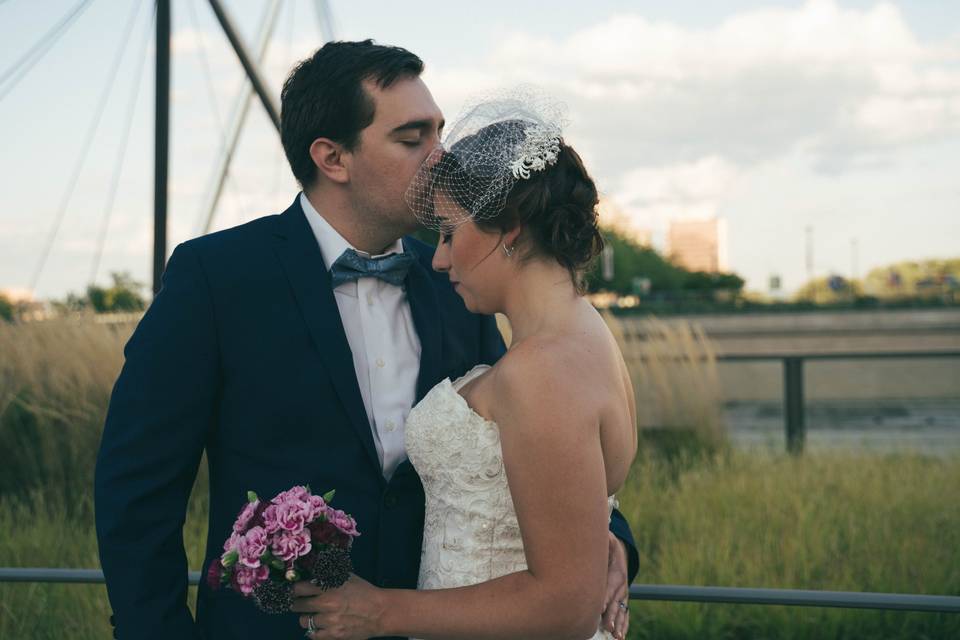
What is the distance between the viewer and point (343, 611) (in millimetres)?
1934

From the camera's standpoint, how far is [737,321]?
126ft

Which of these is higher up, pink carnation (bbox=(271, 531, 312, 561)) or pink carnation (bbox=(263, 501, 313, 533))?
pink carnation (bbox=(263, 501, 313, 533))

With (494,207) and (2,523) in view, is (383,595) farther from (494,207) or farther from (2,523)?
(2,523)

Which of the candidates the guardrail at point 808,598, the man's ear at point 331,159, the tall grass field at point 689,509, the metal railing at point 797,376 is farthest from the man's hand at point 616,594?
the metal railing at point 797,376

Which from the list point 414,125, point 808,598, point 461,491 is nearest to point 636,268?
point 808,598

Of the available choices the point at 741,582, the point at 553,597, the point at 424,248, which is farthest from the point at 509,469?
the point at 741,582

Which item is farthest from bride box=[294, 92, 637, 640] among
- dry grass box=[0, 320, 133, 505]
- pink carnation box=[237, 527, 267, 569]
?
dry grass box=[0, 320, 133, 505]

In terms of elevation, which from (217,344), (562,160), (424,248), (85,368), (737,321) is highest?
(562,160)

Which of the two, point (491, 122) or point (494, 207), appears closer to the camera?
point (494, 207)

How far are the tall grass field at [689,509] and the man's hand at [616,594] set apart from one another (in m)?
2.43

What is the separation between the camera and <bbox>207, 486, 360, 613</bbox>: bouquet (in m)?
1.82

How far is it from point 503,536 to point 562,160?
0.88m

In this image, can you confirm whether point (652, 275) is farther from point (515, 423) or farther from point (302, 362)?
point (515, 423)

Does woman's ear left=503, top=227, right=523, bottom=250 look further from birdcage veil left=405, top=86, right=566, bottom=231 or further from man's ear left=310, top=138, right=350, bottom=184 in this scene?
man's ear left=310, top=138, right=350, bottom=184
